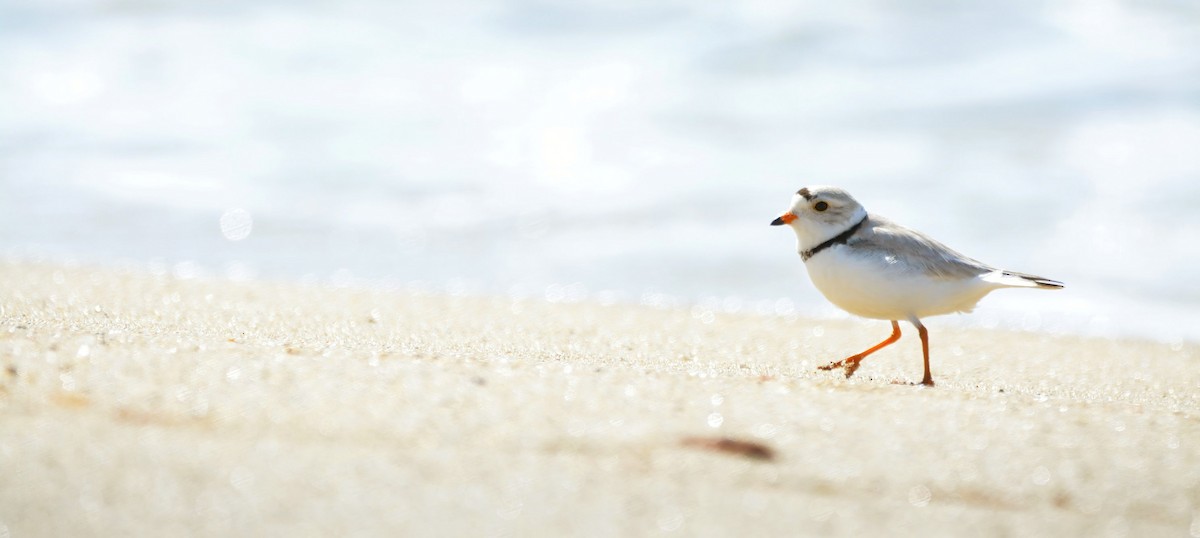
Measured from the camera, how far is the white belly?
15.2 ft

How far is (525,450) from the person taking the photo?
2916 mm

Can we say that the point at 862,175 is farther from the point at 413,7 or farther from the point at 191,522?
the point at 191,522

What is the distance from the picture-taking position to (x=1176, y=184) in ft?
33.6

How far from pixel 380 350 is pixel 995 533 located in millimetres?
2462

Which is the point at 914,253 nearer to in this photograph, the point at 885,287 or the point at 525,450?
the point at 885,287

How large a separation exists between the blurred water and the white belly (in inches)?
114

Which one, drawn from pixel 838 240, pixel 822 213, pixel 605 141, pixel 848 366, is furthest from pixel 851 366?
pixel 605 141

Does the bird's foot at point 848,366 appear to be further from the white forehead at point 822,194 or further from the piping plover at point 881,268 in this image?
the white forehead at point 822,194

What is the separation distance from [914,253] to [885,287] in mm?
199

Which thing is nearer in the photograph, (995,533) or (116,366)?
(995,533)

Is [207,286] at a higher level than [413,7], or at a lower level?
lower

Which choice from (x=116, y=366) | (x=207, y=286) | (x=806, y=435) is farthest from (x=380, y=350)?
(x=207, y=286)

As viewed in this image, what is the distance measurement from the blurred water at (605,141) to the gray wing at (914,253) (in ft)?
9.50

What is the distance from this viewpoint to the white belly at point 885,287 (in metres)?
4.63
